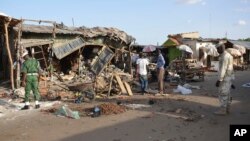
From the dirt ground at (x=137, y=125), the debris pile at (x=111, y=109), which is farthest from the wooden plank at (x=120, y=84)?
the debris pile at (x=111, y=109)

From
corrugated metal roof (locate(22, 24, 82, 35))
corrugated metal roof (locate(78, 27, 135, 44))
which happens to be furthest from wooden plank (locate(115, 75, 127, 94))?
corrugated metal roof (locate(78, 27, 135, 44))

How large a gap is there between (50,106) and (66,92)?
10.3 ft

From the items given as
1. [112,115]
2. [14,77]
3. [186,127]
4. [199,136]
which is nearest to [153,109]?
[112,115]

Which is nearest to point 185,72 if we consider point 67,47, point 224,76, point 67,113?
point 67,47

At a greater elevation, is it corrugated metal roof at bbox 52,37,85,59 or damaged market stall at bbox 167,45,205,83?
corrugated metal roof at bbox 52,37,85,59

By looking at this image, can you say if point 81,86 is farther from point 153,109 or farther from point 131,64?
point 131,64

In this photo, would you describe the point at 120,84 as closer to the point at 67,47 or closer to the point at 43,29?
the point at 67,47

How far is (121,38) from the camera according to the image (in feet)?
79.7

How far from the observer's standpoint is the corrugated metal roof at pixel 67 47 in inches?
786

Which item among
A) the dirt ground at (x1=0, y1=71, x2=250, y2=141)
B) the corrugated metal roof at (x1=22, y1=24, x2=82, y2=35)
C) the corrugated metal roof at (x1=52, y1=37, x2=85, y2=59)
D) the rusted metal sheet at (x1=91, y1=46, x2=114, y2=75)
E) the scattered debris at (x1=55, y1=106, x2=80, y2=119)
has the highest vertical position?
the corrugated metal roof at (x1=22, y1=24, x2=82, y2=35)

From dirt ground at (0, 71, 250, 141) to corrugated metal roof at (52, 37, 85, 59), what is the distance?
7.80 meters

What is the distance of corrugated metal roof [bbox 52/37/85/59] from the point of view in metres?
20.0

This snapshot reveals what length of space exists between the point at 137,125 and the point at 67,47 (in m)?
12.2

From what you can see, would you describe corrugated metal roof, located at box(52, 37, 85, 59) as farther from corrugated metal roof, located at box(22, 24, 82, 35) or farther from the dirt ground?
the dirt ground
